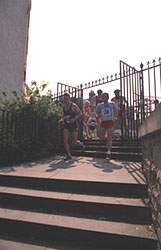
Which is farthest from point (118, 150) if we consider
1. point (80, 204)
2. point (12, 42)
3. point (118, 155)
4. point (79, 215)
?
point (12, 42)

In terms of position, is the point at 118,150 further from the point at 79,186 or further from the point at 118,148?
the point at 79,186

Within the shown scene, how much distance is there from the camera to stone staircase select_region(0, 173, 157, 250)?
208 cm

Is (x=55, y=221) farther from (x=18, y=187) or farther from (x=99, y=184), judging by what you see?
(x=18, y=187)

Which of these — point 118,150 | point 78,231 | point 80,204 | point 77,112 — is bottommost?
point 78,231

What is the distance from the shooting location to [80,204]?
266cm

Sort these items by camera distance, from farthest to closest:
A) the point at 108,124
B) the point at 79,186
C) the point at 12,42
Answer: the point at 12,42 < the point at 108,124 < the point at 79,186

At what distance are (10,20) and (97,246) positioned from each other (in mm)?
12312

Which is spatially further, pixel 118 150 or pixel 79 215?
pixel 118 150

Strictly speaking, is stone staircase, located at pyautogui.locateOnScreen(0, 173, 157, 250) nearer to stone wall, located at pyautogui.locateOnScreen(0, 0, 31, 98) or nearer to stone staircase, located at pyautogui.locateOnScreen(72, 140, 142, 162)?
stone staircase, located at pyautogui.locateOnScreen(72, 140, 142, 162)

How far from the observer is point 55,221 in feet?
7.90

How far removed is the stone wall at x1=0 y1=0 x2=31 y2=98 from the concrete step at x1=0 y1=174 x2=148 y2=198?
7291 millimetres

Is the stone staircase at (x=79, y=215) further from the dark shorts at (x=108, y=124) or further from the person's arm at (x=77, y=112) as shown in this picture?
the dark shorts at (x=108, y=124)

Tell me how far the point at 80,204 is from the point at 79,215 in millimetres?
154

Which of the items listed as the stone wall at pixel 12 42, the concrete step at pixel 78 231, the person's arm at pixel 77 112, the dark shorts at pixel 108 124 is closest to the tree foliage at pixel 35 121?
the person's arm at pixel 77 112
